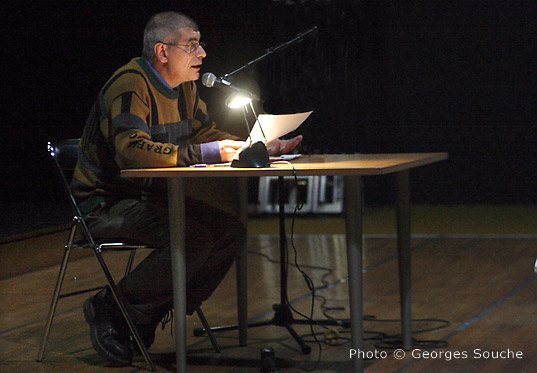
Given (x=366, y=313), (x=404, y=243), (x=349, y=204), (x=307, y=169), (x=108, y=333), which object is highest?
(x=307, y=169)

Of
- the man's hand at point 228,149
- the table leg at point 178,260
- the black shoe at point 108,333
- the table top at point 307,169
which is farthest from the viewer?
the black shoe at point 108,333

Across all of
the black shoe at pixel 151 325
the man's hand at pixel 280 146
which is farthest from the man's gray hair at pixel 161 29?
the black shoe at pixel 151 325

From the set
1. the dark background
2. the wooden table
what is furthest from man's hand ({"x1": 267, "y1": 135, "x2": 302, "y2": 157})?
the dark background

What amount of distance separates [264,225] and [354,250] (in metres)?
3.96

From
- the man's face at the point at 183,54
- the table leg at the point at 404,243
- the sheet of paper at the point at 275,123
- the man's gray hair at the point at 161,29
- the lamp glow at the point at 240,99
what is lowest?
the table leg at the point at 404,243

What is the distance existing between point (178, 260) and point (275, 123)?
55 centimetres

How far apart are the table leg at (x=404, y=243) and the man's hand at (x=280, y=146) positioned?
381mm

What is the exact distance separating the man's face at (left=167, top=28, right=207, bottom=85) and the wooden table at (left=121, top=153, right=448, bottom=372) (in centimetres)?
53

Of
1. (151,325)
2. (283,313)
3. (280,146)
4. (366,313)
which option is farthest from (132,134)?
(366,313)

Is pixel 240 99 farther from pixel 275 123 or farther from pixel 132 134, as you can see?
pixel 132 134

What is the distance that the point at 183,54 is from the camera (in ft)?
9.47

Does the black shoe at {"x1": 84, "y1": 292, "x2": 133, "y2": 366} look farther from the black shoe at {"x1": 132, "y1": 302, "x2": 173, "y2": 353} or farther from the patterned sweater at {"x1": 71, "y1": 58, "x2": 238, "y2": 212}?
the patterned sweater at {"x1": 71, "y1": 58, "x2": 238, "y2": 212}

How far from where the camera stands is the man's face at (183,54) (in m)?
2.88

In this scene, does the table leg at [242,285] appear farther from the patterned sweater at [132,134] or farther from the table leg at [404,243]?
the table leg at [404,243]
